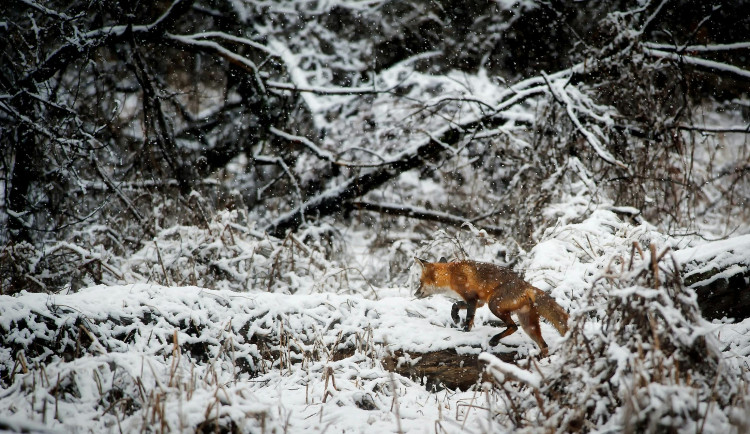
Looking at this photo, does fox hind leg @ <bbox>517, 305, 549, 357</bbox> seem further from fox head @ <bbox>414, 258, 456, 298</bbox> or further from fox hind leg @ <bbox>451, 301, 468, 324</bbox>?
fox head @ <bbox>414, 258, 456, 298</bbox>

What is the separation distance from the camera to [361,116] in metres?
9.91

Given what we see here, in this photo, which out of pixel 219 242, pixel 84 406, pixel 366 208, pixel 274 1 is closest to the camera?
pixel 84 406

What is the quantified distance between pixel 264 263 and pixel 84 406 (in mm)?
3706

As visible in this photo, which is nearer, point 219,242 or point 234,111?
point 219,242

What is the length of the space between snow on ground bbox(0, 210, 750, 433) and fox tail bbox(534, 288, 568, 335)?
16 centimetres

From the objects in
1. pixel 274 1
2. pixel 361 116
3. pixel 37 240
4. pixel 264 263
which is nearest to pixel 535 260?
pixel 264 263

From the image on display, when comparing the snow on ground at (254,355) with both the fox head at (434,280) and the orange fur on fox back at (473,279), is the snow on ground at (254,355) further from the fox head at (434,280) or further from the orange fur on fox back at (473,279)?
the orange fur on fox back at (473,279)

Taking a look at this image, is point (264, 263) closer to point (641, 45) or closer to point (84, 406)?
point (84, 406)

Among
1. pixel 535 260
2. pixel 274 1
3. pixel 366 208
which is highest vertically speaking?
pixel 274 1

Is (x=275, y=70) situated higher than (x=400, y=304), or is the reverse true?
(x=275, y=70)

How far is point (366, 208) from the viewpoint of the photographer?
879 centimetres

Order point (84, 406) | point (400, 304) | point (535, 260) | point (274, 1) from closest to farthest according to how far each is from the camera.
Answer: point (84, 406) → point (400, 304) → point (535, 260) → point (274, 1)

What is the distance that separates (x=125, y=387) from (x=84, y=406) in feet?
0.76

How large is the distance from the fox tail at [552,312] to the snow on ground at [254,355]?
0.53ft
